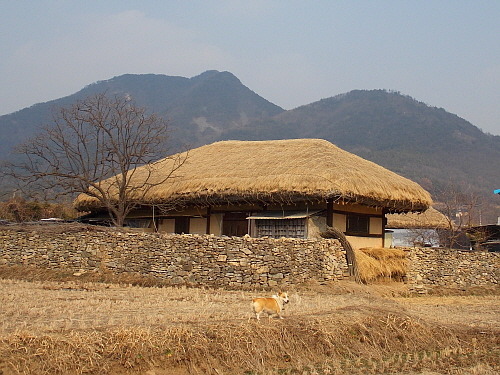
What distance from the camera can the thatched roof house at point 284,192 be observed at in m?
19.8

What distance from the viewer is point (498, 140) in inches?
4850

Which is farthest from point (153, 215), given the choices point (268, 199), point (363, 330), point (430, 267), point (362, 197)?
point (363, 330)

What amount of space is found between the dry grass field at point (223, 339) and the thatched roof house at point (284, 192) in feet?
22.1

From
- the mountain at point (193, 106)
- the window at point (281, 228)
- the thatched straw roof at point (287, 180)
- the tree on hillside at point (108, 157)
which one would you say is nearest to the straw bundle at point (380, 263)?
the thatched straw roof at point (287, 180)

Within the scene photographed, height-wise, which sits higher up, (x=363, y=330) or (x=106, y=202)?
(x=106, y=202)

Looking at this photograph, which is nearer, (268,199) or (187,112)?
(268,199)

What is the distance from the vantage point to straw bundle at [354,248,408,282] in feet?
60.5

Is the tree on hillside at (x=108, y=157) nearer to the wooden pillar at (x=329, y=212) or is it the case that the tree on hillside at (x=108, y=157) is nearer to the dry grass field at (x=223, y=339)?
the wooden pillar at (x=329, y=212)

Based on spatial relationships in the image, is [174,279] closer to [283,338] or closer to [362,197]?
[362,197]

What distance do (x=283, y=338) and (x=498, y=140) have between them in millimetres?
126135

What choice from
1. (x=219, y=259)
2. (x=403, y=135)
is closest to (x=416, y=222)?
(x=219, y=259)

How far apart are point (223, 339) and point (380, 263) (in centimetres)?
1162

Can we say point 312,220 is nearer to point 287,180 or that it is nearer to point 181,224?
point 287,180

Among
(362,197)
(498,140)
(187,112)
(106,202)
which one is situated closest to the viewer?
(362,197)
